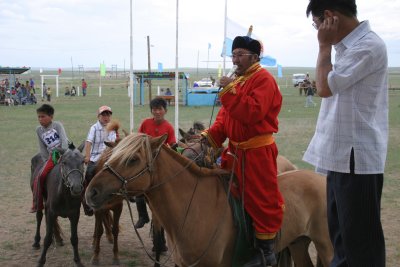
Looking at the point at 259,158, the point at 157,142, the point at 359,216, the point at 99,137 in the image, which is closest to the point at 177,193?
the point at 157,142

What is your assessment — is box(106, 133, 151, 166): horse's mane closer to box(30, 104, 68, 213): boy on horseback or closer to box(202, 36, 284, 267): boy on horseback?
box(202, 36, 284, 267): boy on horseback

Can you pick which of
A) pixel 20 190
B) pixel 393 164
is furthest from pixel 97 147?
pixel 393 164

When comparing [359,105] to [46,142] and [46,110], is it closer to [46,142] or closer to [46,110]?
[46,110]

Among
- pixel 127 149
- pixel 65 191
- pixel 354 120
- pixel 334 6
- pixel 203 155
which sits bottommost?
pixel 65 191

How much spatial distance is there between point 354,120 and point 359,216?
0.50 metres

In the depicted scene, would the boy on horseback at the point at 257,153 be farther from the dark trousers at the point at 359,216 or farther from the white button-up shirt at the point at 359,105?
the dark trousers at the point at 359,216

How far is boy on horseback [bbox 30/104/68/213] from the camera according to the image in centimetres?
690

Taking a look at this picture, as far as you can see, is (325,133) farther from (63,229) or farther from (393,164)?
(393,164)

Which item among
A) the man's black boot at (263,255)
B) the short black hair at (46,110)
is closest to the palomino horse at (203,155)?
the man's black boot at (263,255)

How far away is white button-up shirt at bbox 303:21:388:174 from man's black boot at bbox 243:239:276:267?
5.57ft

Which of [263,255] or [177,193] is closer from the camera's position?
[177,193]

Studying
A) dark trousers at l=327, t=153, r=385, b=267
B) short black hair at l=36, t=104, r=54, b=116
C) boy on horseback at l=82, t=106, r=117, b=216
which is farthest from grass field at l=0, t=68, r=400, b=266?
dark trousers at l=327, t=153, r=385, b=267

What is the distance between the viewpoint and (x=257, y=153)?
3896 mm

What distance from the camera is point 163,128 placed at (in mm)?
6988
